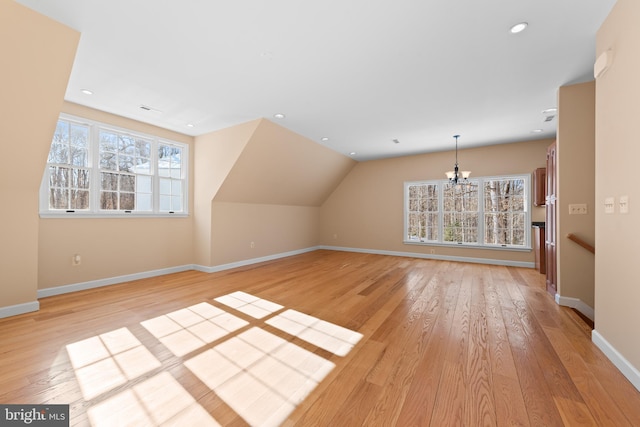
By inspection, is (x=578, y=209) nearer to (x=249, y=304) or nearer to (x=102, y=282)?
(x=249, y=304)

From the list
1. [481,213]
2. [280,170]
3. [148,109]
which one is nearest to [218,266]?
[280,170]

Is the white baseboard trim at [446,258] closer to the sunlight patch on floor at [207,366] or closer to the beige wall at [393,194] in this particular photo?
the beige wall at [393,194]

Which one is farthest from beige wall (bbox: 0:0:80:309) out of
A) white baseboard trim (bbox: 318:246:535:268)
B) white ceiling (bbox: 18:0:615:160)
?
white baseboard trim (bbox: 318:246:535:268)

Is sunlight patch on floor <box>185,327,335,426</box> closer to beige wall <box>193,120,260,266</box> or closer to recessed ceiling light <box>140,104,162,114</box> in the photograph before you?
beige wall <box>193,120,260,266</box>

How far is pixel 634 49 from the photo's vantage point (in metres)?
1.74

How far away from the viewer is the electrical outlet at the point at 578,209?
9.89 feet

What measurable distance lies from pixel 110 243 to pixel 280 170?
3.25 m

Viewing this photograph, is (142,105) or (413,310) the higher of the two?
(142,105)

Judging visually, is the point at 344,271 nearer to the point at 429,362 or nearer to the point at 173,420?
the point at 429,362

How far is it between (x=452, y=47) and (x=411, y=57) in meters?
0.37

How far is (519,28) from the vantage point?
2.16 metres

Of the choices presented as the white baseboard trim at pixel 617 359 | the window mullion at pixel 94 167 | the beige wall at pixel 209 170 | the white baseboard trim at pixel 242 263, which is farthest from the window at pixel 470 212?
the window mullion at pixel 94 167

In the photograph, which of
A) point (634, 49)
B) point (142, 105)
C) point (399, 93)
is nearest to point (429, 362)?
point (634, 49)

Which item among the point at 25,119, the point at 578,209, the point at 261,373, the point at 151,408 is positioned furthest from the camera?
the point at 578,209
